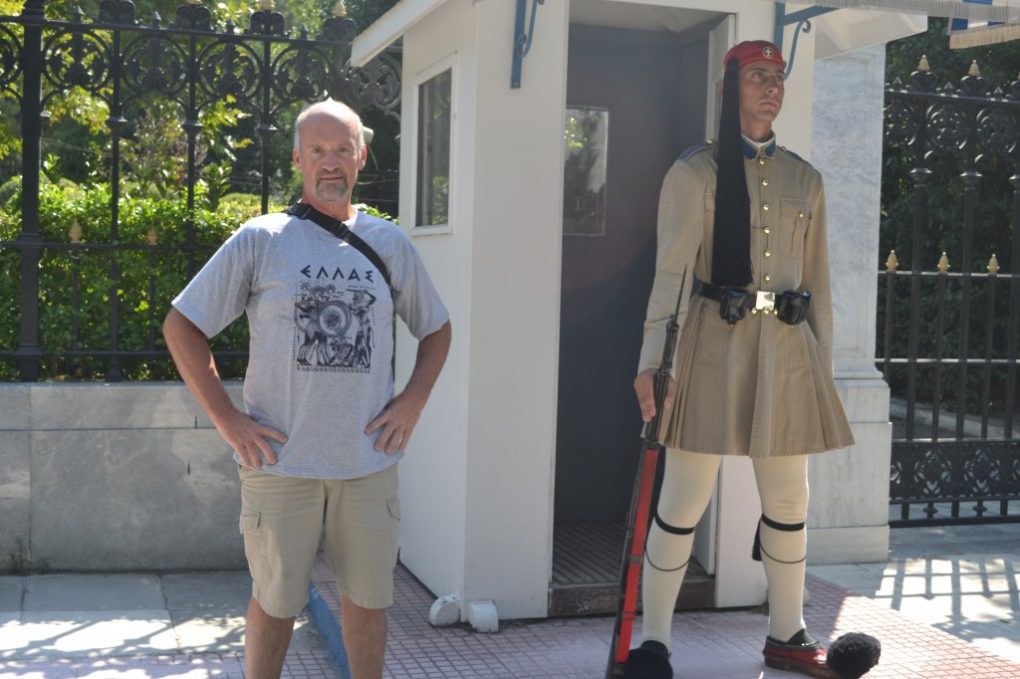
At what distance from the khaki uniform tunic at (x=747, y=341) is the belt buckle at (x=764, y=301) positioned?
0.02 m

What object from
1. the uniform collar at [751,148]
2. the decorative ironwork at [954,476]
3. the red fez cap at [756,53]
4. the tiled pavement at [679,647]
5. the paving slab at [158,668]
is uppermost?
the red fez cap at [756,53]

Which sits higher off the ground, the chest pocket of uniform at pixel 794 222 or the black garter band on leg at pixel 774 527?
the chest pocket of uniform at pixel 794 222

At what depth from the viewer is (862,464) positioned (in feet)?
21.8

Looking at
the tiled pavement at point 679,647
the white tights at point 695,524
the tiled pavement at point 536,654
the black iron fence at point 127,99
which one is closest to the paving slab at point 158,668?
the tiled pavement at point 536,654

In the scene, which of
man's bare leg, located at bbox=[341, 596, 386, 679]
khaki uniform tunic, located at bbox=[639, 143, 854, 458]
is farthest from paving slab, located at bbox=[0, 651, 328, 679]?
khaki uniform tunic, located at bbox=[639, 143, 854, 458]

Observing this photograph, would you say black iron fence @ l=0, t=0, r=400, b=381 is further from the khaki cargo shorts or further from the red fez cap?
the khaki cargo shorts

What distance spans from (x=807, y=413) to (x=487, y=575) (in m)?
1.50

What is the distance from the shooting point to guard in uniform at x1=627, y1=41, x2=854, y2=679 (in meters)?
4.28

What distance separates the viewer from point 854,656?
438cm

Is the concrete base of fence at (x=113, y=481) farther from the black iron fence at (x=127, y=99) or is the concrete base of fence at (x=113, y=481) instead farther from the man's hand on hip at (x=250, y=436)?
the man's hand on hip at (x=250, y=436)

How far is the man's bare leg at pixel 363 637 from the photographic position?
3.58m

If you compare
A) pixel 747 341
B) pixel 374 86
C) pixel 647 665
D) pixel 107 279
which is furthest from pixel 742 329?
pixel 107 279

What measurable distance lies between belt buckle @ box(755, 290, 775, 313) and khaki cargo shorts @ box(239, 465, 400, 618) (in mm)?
1497

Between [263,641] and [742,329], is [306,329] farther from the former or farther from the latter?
[742,329]
